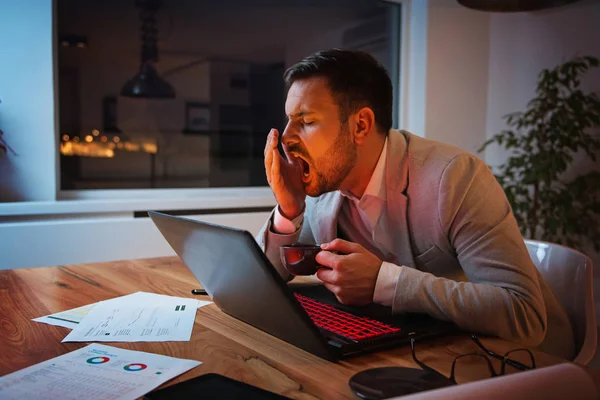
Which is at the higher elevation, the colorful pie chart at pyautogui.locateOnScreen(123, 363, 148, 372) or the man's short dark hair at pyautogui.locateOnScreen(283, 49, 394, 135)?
the man's short dark hair at pyautogui.locateOnScreen(283, 49, 394, 135)

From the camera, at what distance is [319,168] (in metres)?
1.37

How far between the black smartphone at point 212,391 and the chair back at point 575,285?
82 cm

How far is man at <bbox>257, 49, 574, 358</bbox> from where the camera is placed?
1.02 meters

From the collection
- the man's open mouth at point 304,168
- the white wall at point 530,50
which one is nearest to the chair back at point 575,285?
the man's open mouth at point 304,168

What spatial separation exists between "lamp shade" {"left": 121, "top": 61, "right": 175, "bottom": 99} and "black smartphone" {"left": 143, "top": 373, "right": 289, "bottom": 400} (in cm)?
246

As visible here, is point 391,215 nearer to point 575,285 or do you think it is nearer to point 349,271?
point 349,271

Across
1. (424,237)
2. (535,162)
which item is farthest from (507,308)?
(535,162)

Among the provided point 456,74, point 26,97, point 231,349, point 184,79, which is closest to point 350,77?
point 231,349

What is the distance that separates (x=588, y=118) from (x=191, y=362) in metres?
2.78

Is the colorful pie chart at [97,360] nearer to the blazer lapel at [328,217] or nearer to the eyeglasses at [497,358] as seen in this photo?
the eyeglasses at [497,358]

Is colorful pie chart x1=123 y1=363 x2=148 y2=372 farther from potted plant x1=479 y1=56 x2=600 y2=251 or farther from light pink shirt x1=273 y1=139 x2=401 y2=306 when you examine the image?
potted plant x1=479 y1=56 x2=600 y2=251

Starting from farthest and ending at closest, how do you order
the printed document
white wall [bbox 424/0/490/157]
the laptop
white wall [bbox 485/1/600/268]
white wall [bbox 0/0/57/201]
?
white wall [bbox 424/0/490/157]
white wall [bbox 485/1/600/268]
white wall [bbox 0/0/57/201]
the printed document
the laptop

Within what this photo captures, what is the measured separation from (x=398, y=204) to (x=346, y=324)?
424 mm

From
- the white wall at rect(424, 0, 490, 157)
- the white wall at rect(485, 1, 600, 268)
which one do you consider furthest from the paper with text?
the white wall at rect(485, 1, 600, 268)
